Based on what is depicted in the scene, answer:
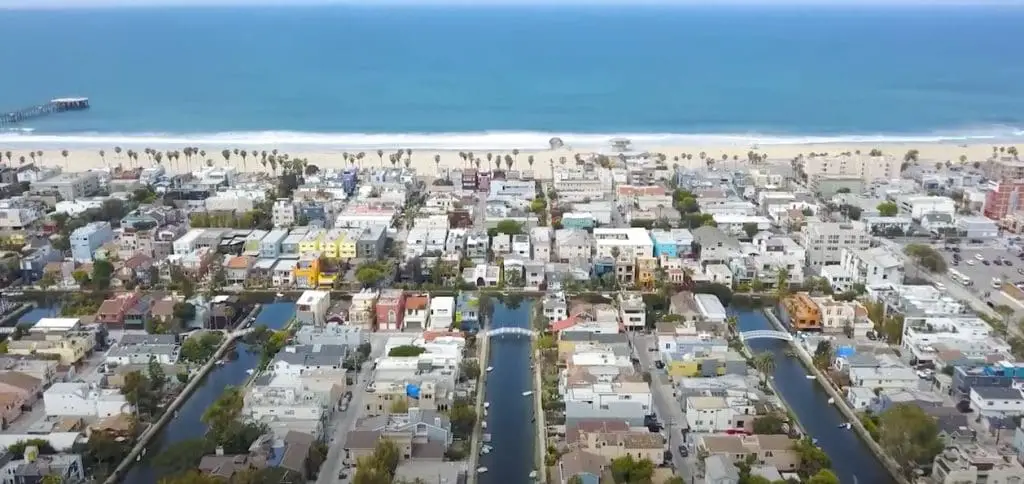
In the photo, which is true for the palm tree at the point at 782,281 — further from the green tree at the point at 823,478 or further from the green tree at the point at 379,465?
the green tree at the point at 379,465

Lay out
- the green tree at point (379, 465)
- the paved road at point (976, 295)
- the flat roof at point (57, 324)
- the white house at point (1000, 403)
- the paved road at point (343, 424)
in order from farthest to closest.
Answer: the paved road at point (976, 295), the flat roof at point (57, 324), the white house at point (1000, 403), the paved road at point (343, 424), the green tree at point (379, 465)

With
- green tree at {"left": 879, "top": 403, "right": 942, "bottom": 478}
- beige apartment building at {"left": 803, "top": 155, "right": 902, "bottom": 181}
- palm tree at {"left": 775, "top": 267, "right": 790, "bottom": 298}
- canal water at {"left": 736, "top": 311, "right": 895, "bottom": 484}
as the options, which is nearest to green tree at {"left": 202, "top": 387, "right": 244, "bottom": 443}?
canal water at {"left": 736, "top": 311, "right": 895, "bottom": 484}

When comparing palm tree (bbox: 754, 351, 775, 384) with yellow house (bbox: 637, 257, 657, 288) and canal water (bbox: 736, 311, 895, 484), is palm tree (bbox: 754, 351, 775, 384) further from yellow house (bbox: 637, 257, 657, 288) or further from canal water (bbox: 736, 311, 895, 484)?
yellow house (bbox: 637, 257, 657, 288)

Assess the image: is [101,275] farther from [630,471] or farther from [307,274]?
[630,471]

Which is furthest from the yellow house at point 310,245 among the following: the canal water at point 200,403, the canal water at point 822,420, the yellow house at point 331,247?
the canal water at point 822,420

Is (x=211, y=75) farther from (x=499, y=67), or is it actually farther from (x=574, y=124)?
(x=574, y=124)
